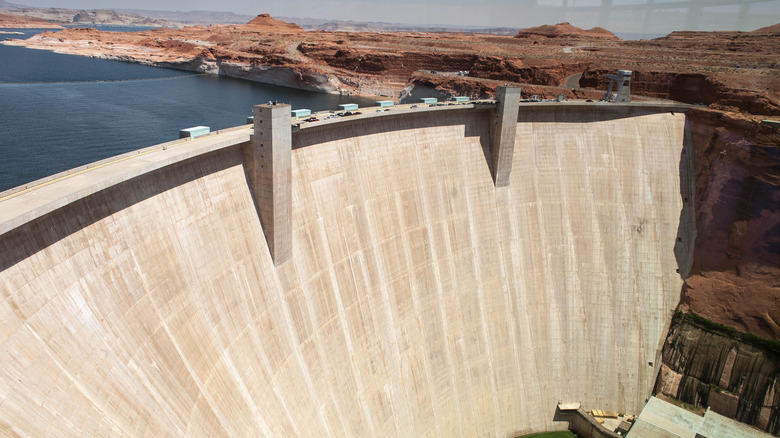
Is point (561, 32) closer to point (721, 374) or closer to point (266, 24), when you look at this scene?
point (721, 374)

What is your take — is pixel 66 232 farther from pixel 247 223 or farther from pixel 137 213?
pixel 247 223

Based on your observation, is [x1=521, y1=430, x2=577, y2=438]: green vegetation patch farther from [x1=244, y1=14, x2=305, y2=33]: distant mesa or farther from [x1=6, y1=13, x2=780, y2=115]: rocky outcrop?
[x1=244, y1=14, x2=305, y2=33]: distant mesa

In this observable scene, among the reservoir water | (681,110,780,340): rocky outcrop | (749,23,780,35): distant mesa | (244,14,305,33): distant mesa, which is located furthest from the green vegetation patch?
(244,14,305,33): distant mesa

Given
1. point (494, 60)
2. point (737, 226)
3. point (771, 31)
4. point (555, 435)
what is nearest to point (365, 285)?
point (555, 435)

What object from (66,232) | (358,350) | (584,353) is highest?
(66,232)

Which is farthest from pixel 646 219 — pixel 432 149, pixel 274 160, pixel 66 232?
pixel 66 232

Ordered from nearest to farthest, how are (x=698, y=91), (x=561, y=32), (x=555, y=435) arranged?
(x=555, y=435) < (x=698, y=91) < (x=561, y=32)

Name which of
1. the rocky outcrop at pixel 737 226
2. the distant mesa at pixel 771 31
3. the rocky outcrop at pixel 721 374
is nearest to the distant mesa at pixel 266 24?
the distant mesa at pixel 771 31
